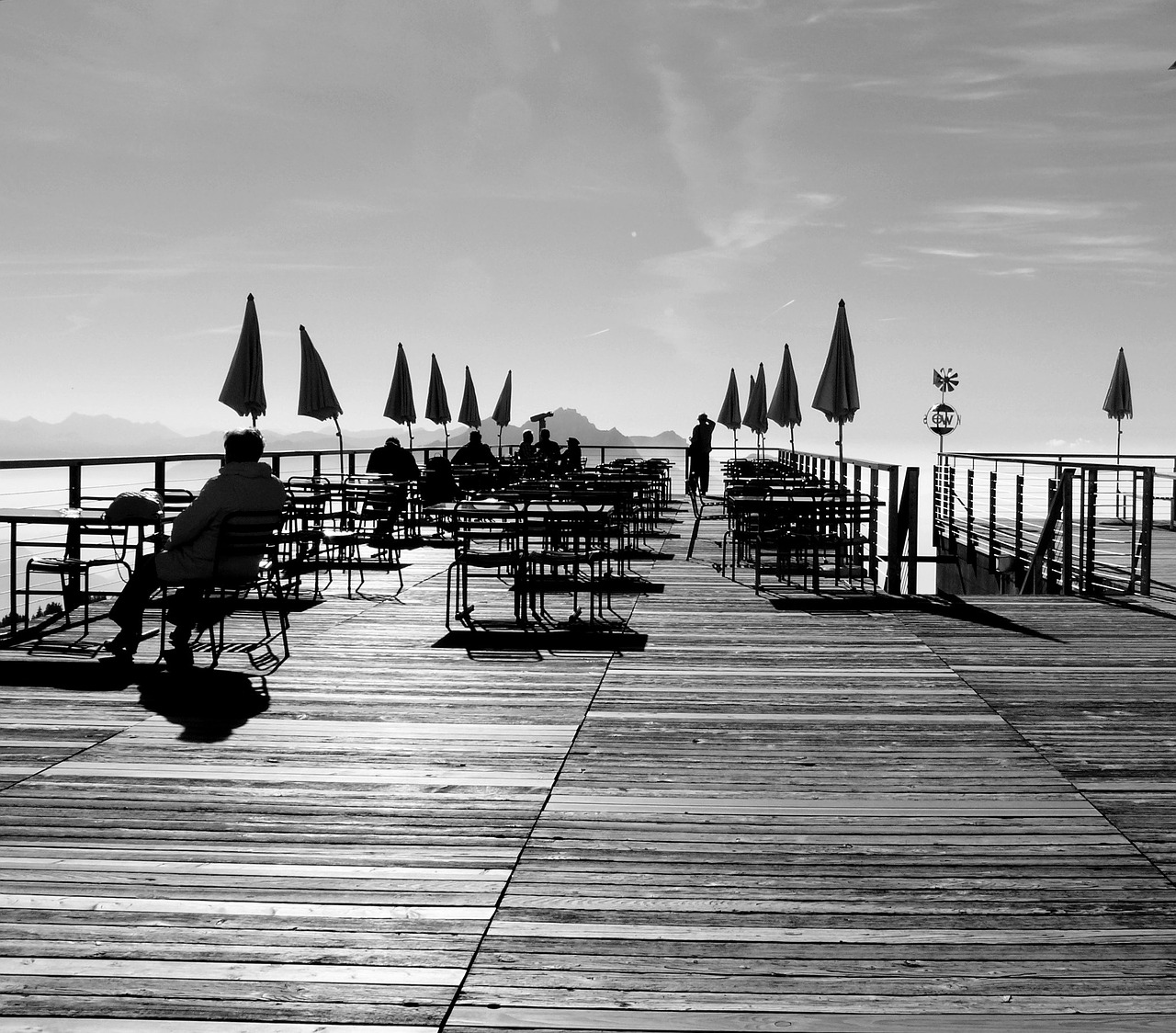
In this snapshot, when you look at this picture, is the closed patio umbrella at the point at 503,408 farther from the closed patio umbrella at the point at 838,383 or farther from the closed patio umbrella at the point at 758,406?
the closed patio umbrella at the point at 838,383

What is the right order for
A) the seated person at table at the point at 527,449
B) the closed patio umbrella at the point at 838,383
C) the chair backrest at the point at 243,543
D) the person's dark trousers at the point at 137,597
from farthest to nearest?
the seated person at table at the point at 527,449 < the closed patio umbrella at the point at 838,383 < the person's dark trousers at the point at 137,597 < the chair backrest at the point at 243,543

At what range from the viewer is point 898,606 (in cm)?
758

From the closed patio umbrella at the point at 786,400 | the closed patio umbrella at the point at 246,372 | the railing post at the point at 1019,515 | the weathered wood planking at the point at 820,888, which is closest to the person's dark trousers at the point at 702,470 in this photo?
the closed patio umbrella at the point at 786,400

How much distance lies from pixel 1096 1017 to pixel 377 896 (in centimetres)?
145

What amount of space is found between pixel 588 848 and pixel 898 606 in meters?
5.10

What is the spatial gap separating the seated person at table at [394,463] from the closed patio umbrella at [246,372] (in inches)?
79.2

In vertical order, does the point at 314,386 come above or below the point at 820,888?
above

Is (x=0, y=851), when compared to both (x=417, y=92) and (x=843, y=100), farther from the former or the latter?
(x=843, y=100)

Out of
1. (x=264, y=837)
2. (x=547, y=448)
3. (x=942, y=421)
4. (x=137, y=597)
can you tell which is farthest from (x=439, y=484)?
(x=942, y=421)

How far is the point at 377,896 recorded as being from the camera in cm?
256

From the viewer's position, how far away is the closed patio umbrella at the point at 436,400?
1778 centimetres

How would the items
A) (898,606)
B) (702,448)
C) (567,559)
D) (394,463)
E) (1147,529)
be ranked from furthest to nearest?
(702,448) → (394,463) → (1147,529) → (898,606) → (567,559)

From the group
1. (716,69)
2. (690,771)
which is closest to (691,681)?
(690,771)

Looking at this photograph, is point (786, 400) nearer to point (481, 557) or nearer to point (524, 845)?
point (481, 557)
